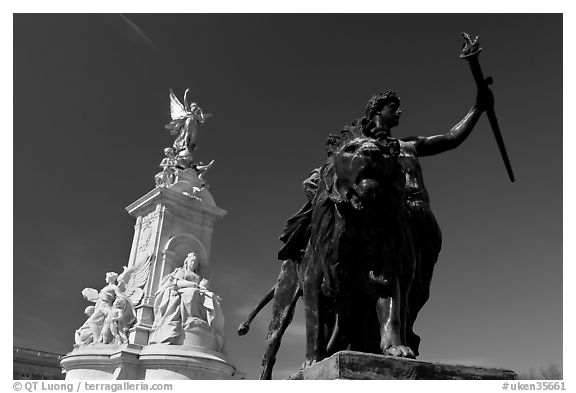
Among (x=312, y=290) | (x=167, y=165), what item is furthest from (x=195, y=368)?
(x=312, y=290)

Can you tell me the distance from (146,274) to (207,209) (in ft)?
10.8

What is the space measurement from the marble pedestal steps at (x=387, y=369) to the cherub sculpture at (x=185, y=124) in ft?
60.2

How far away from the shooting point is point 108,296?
57.0 ft

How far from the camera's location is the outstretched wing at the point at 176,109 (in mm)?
22888

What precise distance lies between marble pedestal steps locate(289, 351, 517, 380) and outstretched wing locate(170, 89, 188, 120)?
65.8ft

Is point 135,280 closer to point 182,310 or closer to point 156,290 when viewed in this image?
point 156,290

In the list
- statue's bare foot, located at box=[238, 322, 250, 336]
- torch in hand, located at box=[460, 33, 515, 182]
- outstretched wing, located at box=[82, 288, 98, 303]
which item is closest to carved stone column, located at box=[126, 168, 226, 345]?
outstretched wing, located at box=[82, 288, 98, 303]

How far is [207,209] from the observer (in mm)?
20344

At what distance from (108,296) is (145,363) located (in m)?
2.77

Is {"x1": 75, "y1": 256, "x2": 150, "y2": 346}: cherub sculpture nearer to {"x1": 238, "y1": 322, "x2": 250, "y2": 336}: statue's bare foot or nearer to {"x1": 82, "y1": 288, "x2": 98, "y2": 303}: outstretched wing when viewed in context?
{"x1": 82, "y1": 288, "x2": 98, "y2": 303}: outstretched wing

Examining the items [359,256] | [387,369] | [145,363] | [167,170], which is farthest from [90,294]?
[387,369]

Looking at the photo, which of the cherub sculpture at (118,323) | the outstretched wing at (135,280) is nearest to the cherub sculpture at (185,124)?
the outstretched wing at (135,280)

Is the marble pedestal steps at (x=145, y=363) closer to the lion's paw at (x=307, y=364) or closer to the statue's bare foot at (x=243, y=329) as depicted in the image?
the statue's bare foot at (x=243, y=329)
